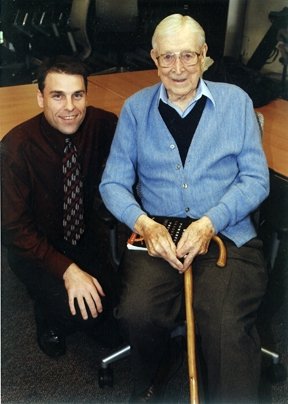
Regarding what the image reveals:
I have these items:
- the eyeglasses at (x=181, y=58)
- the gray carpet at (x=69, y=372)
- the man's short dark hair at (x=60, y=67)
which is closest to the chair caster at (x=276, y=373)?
the gray carpet at (x=69, y=372)

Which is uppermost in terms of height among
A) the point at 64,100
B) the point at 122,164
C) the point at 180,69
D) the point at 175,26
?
the point at 175,26

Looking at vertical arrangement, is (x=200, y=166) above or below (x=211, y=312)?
above

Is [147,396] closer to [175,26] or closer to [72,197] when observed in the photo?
[72,197]

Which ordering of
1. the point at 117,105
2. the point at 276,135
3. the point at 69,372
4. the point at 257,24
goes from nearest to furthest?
the point at 69,372, the point at 276,135, the point at 117,105, the point at 257,24

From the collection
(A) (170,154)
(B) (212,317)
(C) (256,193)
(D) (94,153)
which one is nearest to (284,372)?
(B) (212,317)

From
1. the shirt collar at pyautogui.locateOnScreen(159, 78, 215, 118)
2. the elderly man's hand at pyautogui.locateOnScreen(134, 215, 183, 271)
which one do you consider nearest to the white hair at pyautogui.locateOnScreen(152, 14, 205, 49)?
the shirt collar at pyautogui.locateOnScreen(159, 78, 215, 118)

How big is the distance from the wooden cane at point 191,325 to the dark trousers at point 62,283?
34 cm

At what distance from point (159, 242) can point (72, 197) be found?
438mm

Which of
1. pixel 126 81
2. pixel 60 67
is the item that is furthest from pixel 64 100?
pixel 126 81

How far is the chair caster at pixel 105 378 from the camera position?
1.71 metres

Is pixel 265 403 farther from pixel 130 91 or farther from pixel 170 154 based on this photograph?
pixel 130 91

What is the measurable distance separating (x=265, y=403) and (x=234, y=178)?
0.75m

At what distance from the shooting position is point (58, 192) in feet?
5.57

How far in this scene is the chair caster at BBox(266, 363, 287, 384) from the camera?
1716 mm
